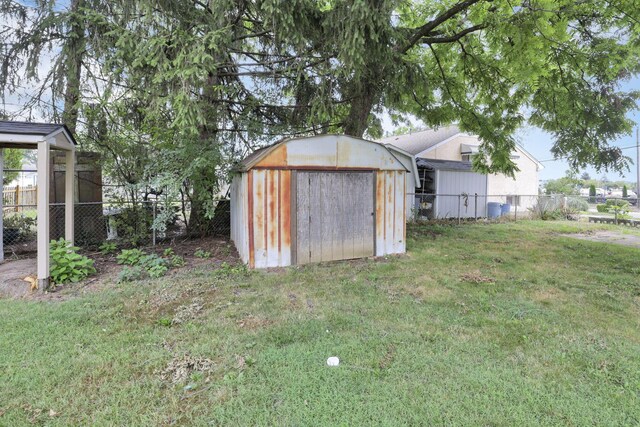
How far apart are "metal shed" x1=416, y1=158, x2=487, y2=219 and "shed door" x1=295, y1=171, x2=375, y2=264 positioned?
7270 millimetres

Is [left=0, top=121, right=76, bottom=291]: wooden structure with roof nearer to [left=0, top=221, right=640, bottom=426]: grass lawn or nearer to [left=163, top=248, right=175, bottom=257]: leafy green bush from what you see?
[left=0, top=221, right=640, bottom=426]: grass lawn

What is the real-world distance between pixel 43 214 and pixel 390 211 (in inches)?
222

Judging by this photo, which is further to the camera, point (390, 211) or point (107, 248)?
point (390, 211)

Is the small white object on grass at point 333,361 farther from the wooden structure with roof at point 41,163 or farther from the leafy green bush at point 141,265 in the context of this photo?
the wooden structure with roof at point 41,163

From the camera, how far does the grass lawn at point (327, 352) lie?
2.19 meters

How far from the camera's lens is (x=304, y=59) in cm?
577

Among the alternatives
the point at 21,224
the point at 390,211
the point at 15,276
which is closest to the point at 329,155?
the point at 390,211

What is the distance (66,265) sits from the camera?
4.81 metres

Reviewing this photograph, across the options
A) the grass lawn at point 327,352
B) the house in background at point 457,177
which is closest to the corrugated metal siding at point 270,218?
the grass lawn at point 327,352

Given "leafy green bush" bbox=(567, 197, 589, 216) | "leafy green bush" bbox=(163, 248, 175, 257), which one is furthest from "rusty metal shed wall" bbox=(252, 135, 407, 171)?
"leafy green bush" bbox=(567, 197, 589, 216)

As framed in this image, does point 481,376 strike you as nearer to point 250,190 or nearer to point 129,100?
point 250,190

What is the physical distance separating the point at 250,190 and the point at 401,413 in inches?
163

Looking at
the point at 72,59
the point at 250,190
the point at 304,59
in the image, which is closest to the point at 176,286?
the point at 250,190

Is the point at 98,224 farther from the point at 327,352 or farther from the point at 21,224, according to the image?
the point at 327,352
